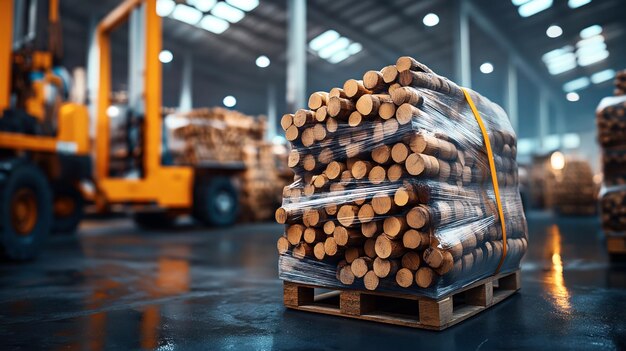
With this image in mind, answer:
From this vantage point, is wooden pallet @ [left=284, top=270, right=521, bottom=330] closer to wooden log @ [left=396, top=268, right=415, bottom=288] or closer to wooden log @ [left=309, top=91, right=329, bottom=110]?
wooden log @ [left=396, top=268, right=415, bottom=288]

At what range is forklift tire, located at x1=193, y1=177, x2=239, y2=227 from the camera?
1040 cm

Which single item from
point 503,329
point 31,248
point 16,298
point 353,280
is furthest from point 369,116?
point 31,248

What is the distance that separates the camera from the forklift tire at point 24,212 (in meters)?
5.10

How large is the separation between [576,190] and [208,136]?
38.8ft

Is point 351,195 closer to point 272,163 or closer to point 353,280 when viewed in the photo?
point 353,280

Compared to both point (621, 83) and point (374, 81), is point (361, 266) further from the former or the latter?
point (621, 83)

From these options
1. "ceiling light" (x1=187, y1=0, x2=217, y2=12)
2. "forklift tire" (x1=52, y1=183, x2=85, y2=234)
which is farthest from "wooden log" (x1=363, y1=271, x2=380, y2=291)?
Answer: "ceiling light" (x1=187, y1=0, x2=217, y2=12)

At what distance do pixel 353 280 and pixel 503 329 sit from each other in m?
0.83

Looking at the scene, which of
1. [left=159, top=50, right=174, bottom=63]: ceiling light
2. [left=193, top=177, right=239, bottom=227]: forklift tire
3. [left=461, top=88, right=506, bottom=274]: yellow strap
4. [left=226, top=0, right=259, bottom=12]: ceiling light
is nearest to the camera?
[left=461, top=88, right=506, bottom=274]: yellow strap

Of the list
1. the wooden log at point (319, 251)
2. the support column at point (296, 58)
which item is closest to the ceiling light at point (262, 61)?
the support column at point (296, 58)

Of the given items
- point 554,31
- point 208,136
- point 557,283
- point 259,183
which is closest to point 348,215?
point 557,283

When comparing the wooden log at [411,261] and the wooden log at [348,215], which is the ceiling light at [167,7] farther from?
the wooden log at [411,261]

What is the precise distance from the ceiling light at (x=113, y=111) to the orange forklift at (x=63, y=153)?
0.47 feet

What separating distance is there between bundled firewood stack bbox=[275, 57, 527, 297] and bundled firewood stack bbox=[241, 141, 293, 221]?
29.1ft
